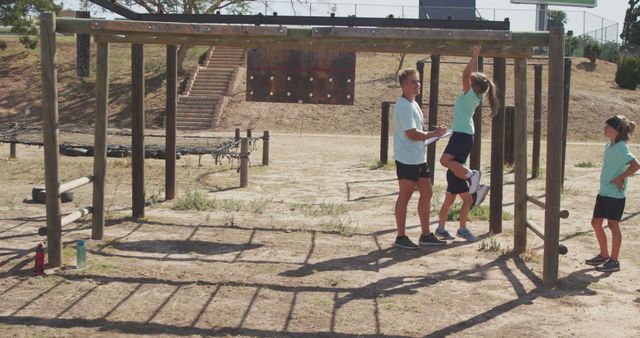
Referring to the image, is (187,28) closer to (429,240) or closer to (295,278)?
(295,278)

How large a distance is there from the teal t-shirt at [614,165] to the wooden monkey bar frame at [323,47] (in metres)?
0.76

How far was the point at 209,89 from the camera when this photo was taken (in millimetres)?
34312

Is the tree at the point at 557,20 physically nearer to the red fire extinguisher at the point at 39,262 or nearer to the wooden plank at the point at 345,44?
the wooden plank at the point at 345,44

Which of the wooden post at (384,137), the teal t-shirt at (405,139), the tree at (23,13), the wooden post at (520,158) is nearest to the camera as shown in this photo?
the teal t-shirt at (405,139)

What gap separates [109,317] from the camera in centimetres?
514

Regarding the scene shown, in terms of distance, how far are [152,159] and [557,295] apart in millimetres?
11353

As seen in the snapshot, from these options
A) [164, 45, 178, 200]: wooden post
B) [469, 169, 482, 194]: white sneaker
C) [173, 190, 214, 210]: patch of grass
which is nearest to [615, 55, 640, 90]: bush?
[164, 45, 178, 200]: wooden post

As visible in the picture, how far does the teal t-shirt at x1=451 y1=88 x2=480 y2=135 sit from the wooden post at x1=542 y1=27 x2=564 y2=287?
145 cm

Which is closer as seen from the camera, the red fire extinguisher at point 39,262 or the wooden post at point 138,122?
the red fire extinguisher at point 39,262

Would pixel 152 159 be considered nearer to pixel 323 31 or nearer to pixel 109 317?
pixel 323 31

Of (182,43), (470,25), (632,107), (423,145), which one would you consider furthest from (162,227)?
(632,107)

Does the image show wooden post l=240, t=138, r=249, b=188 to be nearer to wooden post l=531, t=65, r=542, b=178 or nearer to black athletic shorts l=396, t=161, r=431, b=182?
wooden post l=531, t=65, r=542, b=178

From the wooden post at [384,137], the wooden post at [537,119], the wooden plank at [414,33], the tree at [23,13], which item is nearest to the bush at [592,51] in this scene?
the tree at [23,13]

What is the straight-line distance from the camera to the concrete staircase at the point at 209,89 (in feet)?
102
